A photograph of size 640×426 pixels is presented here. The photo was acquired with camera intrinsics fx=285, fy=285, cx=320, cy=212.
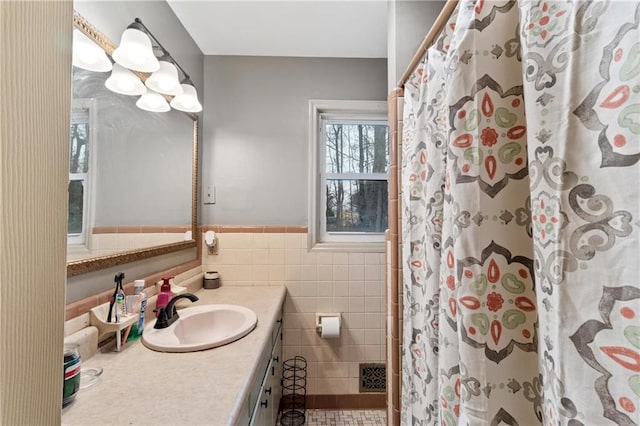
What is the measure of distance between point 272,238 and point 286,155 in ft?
1.92

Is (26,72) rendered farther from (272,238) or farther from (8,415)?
(272,238)

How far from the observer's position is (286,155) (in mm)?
1986

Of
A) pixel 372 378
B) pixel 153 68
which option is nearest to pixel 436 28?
pixel 153 68

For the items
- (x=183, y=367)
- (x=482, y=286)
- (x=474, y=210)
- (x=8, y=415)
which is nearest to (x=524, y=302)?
(x=482, y=286)

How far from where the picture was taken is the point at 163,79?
4.40 ft

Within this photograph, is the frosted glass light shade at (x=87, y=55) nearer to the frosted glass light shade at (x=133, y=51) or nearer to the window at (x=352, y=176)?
the frosted glass light shade at (x=133, y=51)

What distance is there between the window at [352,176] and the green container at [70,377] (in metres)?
1.50

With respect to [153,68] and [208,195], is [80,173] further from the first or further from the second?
[208,195]

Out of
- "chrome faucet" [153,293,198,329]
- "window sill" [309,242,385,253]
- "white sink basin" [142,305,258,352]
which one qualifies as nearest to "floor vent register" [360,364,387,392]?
"window sill" [309,242,385,253]

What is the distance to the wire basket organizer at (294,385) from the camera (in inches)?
75.3

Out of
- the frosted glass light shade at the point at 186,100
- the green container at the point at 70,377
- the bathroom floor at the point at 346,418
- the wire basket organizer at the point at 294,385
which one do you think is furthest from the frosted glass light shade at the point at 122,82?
the bathroom floor at the point at 346,418

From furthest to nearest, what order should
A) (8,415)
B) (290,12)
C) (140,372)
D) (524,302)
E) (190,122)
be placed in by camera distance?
(190,122)
(290,12)
(140,372)
(524,302)
(8,415)

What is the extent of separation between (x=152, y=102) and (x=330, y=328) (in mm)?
1622

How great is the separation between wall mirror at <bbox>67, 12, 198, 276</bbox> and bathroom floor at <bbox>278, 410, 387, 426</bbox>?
4.52ft
